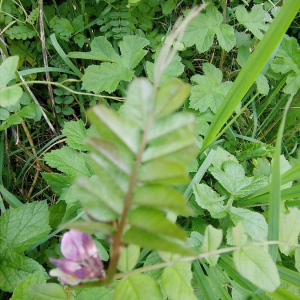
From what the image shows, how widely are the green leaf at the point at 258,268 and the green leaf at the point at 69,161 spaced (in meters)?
0.73

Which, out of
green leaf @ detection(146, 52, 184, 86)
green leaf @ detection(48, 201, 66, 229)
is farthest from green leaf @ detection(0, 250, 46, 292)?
green leaf @ detection(146, 52, 184, 86)

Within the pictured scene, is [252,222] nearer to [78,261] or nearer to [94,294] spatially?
[94,294]

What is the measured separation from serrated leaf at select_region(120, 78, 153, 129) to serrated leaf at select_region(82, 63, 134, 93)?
3.26 ft

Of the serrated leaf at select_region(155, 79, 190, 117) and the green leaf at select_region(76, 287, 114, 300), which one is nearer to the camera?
the serrated leaf at select_region(155, 79, 190, 117)

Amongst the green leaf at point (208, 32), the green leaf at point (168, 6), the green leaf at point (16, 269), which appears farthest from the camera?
the green leaf at point (168, 6)

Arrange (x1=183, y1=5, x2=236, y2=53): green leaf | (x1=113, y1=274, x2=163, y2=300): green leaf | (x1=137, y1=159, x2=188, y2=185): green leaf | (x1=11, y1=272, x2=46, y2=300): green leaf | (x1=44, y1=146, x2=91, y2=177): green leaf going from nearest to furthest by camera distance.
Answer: (x1=137, y1=159, x2=188, y2=185): green leaf → (x1=113, y1=274, x2=163, y2=300): green leaf → (x1=11, y1=272, x2=46, y2=300): green leaf → (x1=44, y1=146, x2=91, y2=177): green leaf → (x1=183, y1=5, x2=236, y2=53): green leaf

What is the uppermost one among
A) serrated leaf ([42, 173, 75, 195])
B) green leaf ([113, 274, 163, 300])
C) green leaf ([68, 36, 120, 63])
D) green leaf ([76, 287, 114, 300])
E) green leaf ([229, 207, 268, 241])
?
green leaf ([68, 36, 120, 63])

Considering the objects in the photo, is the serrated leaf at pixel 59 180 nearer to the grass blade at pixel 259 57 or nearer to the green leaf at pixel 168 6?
the grass blade at pixel 259 57

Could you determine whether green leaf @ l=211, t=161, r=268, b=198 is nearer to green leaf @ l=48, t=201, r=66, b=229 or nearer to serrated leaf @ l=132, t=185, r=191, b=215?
green leaf @ l=48, t=201, r=66, b=229

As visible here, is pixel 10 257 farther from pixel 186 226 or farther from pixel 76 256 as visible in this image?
pixel 76 256

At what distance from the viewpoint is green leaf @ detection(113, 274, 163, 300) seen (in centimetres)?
61

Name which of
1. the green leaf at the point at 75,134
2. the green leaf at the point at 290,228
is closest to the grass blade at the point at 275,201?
the green leaf at the point at 290,228

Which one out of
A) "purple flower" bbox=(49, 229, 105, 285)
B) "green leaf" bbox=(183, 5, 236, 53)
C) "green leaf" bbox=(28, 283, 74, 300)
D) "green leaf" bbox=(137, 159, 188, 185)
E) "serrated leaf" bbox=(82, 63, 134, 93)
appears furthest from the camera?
"green leaf" bbox=(183, 5, 236, 53)

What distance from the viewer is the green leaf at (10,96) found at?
2.62 feet
